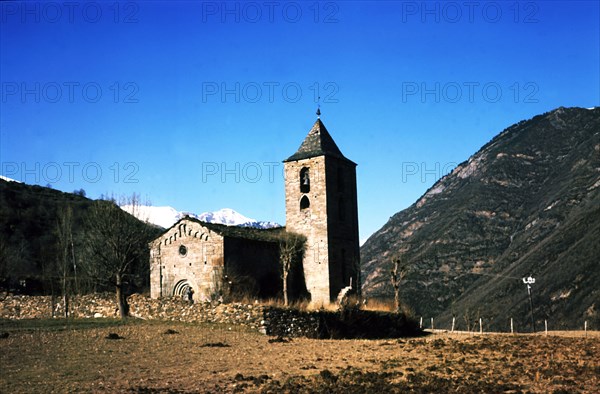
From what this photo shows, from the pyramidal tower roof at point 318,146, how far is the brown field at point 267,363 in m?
19.9

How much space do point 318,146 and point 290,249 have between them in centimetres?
820

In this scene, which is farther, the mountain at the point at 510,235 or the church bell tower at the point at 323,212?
the mountain at the point at 510,235

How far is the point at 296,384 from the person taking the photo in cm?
1527

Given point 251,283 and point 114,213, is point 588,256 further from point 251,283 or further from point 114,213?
point 114,213

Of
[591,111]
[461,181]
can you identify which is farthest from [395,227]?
[591,111]

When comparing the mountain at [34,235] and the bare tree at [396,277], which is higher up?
the mountain at [34,235]

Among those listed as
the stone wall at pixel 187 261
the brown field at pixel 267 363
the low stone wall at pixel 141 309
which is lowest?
the brown field at pixel 267 363

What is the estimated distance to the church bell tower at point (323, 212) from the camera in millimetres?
42531

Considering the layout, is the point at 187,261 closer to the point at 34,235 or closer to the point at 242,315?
the point at 242,315

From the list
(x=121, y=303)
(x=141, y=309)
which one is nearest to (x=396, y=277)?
(x=141, y=309)

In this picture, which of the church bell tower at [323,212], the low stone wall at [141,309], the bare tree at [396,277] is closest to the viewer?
the low stone wall at [141,309]

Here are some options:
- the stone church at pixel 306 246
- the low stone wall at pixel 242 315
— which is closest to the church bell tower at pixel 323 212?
the stone church at pixel 306 246

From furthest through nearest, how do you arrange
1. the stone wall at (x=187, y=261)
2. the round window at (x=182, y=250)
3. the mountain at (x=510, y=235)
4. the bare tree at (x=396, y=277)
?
1. the mountain at (x=510, y=235)
2. the round window at (x=182, y=250)
3. the stone wall at (x=187, y=261)
4. the bare tree at (x=396, y=277)

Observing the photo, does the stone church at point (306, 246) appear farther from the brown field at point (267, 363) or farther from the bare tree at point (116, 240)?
the brown field at point (267, 363)
